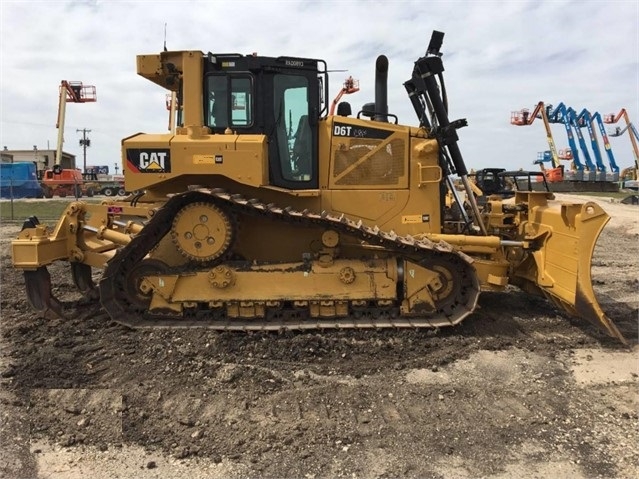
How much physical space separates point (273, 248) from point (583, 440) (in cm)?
404

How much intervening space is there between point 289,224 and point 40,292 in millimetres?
3303

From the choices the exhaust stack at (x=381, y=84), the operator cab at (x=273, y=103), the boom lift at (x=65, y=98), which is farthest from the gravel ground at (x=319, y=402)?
the boom lift at (x=65, y=98)

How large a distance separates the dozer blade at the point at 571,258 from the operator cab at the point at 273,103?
308 cm

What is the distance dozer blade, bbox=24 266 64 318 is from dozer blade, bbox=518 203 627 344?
6167 millimetres

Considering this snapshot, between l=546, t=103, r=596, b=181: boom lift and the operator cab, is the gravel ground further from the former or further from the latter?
l=546, t=103, r=596, b=181: boom lift

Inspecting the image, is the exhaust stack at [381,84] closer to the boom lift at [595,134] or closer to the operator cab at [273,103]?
the operator cab at [273,103]

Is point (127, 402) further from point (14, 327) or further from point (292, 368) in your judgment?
point (14, 327)

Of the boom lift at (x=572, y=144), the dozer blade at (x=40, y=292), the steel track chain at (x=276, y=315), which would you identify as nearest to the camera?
the steel track chain at (x=276, y=315)

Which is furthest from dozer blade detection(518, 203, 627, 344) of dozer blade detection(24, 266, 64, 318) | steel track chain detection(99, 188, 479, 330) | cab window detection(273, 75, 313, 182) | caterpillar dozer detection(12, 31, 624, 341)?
dozer blade detection(24, 266, 64, 318)

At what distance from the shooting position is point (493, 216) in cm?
731

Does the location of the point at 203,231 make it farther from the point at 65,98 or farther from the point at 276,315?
the point at 65,98

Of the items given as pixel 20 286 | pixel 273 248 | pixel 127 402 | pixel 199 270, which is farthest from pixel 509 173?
pixel 20 286

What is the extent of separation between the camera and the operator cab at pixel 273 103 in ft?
20.5

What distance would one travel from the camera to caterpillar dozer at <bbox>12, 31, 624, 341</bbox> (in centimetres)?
600
